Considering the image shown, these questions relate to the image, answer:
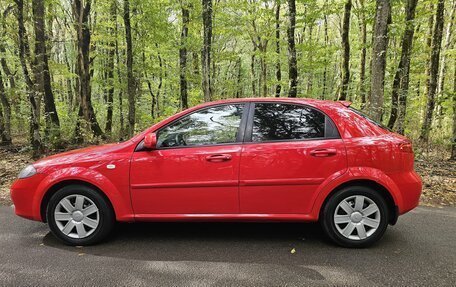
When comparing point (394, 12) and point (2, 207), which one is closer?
point (2, 207)

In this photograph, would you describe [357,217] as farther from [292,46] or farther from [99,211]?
[292,46]

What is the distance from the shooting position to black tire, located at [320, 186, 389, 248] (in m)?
3.70

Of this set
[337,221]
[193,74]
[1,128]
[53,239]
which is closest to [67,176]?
[53,239]

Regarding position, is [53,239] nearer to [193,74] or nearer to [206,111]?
[206,111]

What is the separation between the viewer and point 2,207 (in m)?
5.54

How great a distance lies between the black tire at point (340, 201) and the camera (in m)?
3.70

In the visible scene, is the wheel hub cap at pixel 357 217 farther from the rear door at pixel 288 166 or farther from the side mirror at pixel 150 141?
the side mirror at pixel 150 141

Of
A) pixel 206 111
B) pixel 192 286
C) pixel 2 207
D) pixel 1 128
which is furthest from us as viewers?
pixel 1 128

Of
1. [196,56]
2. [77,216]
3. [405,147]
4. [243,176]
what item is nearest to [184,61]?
[196,56]

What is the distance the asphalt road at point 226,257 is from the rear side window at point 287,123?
130 centimetres

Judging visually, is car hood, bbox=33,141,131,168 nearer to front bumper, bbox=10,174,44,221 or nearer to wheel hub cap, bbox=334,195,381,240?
front bumper, bbox=10,174,44,221

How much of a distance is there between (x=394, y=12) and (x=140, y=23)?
434 inches

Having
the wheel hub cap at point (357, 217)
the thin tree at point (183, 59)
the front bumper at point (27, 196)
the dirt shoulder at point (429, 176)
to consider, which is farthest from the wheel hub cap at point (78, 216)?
the thin tree at point (183, 59)

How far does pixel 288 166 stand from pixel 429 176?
18.0ft
